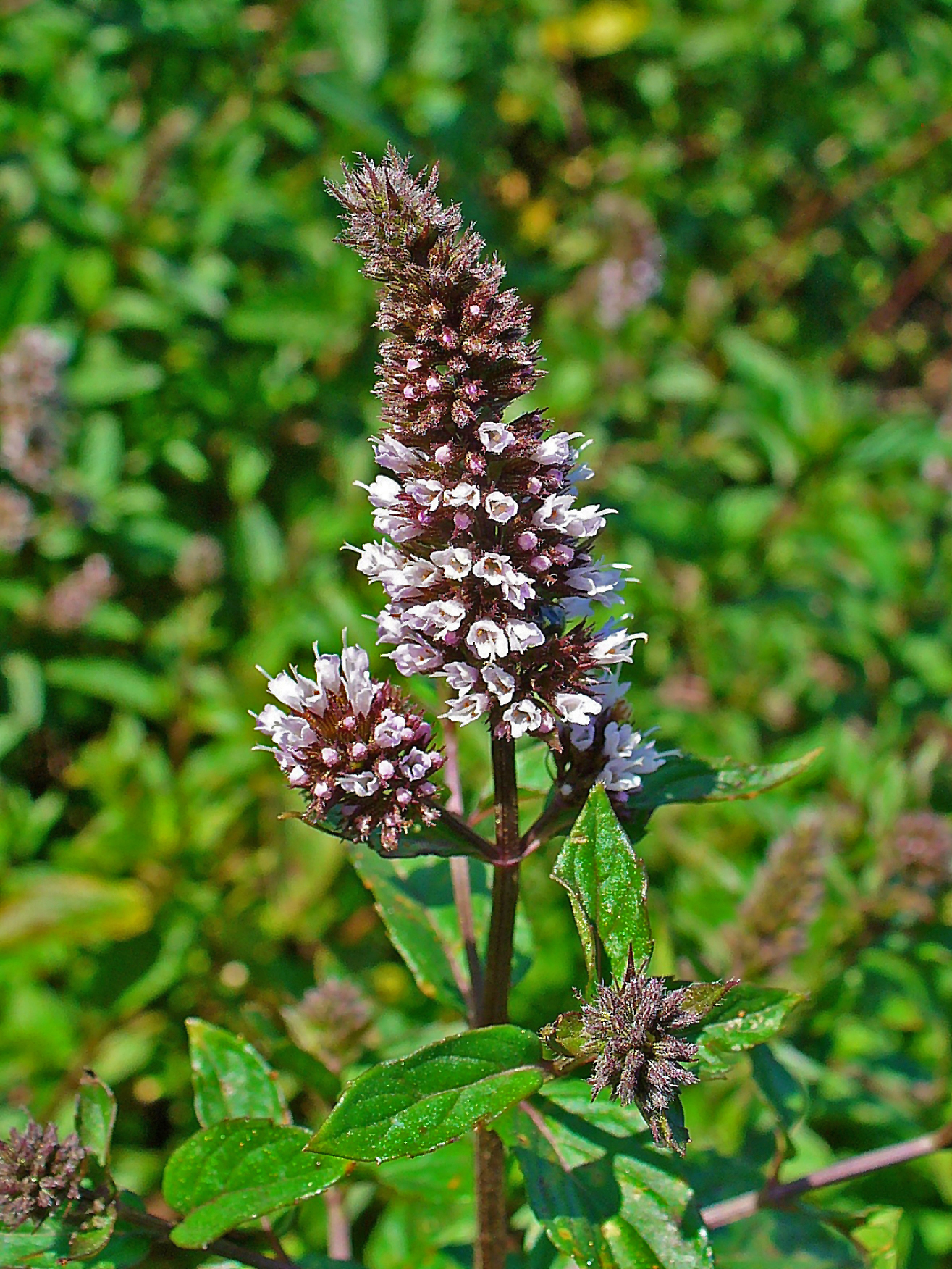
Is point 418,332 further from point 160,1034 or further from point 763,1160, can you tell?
point 160,1034

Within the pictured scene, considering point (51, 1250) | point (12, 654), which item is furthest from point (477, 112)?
point (51, 1250)

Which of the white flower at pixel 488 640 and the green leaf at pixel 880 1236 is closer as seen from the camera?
the white flower at pixel 488 640

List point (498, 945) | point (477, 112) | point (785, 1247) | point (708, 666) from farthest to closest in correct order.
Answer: point (477, 112) < point (708, 666) < point (785, 1247) < point (498, 945)

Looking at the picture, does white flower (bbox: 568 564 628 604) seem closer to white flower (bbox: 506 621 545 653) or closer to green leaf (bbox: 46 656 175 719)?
white flower (bbox: 506 621 545 653)

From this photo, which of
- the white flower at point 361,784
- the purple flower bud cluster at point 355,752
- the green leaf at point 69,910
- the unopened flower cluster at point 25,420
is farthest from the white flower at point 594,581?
the unopened flower cluster at point 25,420

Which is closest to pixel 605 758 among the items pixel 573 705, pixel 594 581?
pixel 573 705

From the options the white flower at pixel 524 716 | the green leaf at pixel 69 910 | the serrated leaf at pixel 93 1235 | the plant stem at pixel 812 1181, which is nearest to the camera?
the white flower at pixel 524 716

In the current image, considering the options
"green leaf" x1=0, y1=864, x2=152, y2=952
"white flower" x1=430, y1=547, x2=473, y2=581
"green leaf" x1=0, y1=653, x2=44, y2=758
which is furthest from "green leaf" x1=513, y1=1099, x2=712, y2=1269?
"green leaf" x1=0, y1=653, x2=44, y2=758

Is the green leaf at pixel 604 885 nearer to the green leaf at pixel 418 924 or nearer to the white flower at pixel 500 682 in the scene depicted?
the white flower at pixel 500 682
